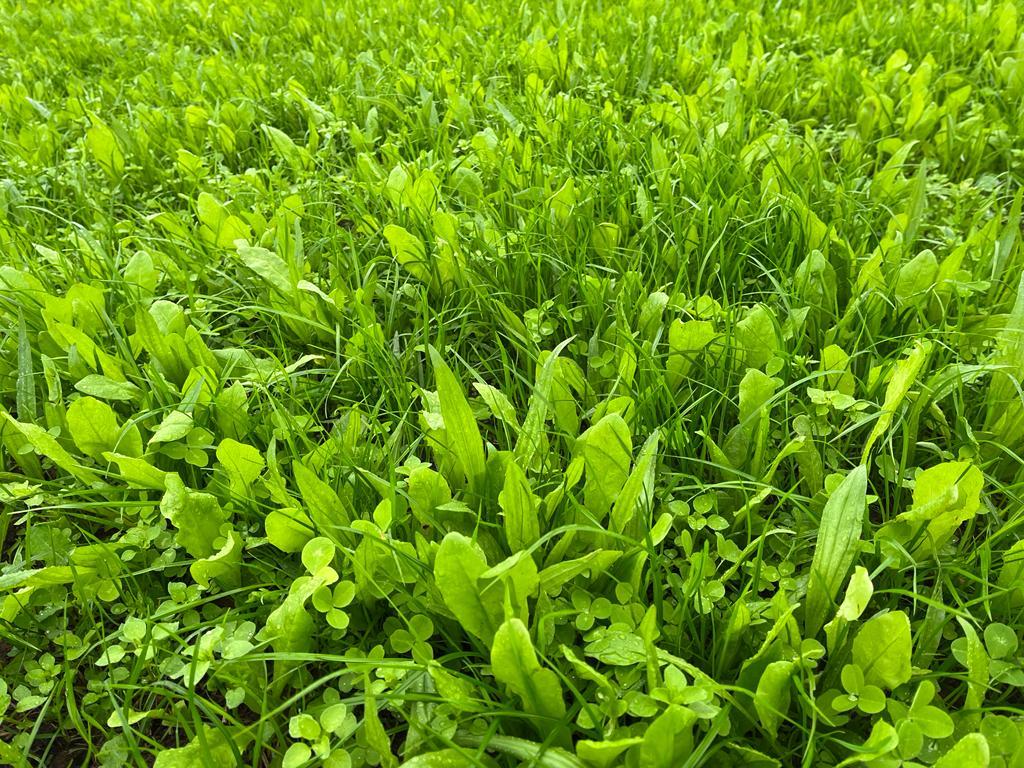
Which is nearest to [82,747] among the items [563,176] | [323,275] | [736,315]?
[323,275]

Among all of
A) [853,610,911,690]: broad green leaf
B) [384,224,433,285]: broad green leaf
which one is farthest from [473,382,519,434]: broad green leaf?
[853,610,911,690]: broad green leaf

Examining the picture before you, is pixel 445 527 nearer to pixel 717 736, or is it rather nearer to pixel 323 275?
pixel 717 736

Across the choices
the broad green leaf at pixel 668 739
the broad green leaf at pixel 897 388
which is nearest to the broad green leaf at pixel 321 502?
the broad green leaf at pixel 668 739

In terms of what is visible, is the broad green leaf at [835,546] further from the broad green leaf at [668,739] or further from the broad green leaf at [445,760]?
the broad green leaf at [445,760]

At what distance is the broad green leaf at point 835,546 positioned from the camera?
3.72ft

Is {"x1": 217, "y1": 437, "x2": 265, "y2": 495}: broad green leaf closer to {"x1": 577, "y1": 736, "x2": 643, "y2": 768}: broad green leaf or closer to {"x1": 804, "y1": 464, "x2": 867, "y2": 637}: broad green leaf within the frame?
{"x1": 577, "y1": 736, "x2": 643, "y2": 768}: broad green leaf

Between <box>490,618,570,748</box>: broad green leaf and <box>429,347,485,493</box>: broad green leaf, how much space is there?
0.38 m

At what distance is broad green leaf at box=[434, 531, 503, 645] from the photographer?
1.06m

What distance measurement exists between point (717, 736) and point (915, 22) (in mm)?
3232

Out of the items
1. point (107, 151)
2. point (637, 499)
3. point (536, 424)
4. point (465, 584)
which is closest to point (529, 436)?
point (536, 424)

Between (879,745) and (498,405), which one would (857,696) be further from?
Result: (498,405)

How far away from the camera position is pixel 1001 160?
2.29 m

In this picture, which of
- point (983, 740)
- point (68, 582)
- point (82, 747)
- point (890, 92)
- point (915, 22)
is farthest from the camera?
point (915, 22)

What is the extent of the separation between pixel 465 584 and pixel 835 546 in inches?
22.8
